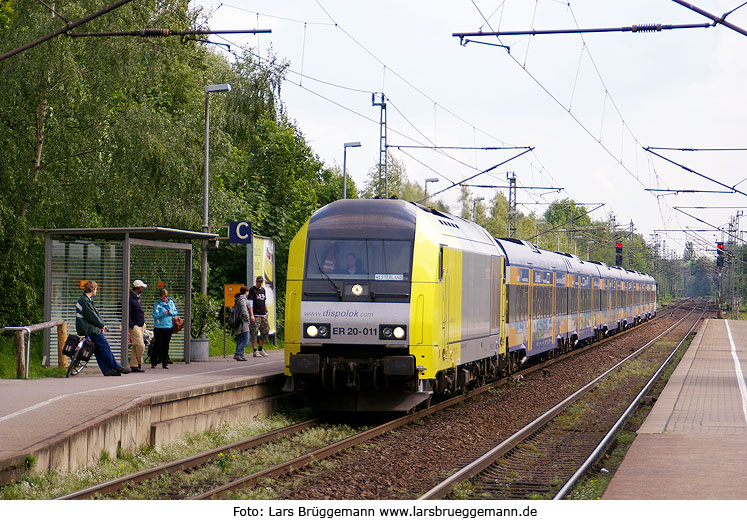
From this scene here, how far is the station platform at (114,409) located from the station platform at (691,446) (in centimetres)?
514

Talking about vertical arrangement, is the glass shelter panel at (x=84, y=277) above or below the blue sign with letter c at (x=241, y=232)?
below

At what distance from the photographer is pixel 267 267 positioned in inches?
1046

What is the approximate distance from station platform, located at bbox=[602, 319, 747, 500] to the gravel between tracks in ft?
6.53

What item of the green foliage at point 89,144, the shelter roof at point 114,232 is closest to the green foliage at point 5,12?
the green foliage at point 89,144

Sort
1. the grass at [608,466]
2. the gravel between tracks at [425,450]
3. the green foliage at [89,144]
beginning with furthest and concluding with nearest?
the green foliage at [89,144], the gravel between tracks at [425,450], the grass at [608,466]

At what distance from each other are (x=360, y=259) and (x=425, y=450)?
10.9 feet

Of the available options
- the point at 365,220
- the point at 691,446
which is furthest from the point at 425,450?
the point at 365,220

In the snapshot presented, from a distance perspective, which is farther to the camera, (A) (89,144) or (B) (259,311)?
(A) (89,144)

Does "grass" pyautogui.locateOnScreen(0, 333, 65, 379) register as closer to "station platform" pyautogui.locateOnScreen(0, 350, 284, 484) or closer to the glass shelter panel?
the glass shelter panel

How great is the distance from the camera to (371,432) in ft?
47.4

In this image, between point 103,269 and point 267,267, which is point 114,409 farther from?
point 267,267

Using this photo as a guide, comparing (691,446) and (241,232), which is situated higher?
(241,232)

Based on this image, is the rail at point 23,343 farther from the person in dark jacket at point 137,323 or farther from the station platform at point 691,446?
the station platform at point 691,446

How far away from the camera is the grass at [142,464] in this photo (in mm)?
9367
